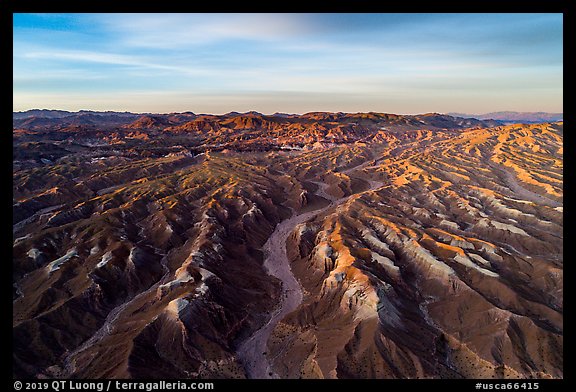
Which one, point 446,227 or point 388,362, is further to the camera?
point 446,227

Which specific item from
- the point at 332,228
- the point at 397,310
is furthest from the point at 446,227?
the point at 397,310

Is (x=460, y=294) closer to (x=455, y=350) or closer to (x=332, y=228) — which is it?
(x=455, y=350)

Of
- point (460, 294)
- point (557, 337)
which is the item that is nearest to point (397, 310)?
point (460, 294)

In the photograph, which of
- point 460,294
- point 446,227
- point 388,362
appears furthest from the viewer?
point 446,227

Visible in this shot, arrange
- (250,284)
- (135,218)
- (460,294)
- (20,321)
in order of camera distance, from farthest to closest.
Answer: (135,218) → (250,284) → (460,294) → (20,321)
